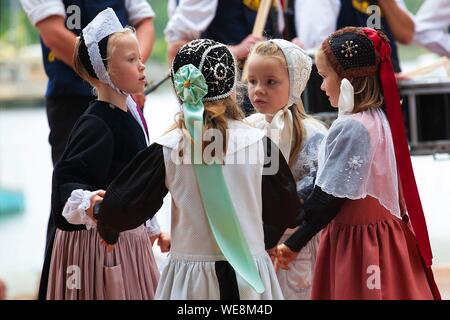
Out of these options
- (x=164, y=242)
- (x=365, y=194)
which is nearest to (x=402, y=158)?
(x=365, y=194)

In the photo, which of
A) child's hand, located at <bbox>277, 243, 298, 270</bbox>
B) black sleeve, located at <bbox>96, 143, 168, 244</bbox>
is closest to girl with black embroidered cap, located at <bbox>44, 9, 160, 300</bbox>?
black sleeve, located at <bbox>96, 143, 168, 244</bbox>

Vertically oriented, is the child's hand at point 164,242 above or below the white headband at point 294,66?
below

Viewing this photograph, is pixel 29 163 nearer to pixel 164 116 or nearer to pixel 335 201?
pixel 164 116

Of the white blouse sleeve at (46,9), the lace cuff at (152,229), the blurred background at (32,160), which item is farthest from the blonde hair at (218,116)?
the white blouse sleeve at (46,9)

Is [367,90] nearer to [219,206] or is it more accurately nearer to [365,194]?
[365,194]

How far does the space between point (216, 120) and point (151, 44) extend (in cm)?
169

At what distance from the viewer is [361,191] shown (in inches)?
125

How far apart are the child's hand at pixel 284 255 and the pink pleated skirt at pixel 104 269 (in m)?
0.45

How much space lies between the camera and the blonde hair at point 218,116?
2906mm

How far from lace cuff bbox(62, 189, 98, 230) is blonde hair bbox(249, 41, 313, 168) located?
0.78m

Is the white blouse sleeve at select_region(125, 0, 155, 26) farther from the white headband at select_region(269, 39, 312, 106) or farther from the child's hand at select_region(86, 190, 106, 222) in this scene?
the child's hand at select_region(86, 190, 106, 222)

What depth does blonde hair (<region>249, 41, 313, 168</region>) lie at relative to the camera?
3.45 meters

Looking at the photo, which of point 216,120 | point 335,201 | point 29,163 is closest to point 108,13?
point 216,120

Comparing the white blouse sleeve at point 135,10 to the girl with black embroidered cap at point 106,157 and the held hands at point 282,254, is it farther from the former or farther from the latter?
the held hands at point 282,254
